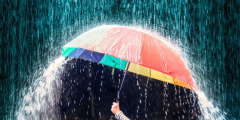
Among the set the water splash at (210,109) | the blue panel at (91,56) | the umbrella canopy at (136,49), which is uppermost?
the umbrella canopy at (136,49)

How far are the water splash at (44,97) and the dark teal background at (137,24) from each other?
0.83ft

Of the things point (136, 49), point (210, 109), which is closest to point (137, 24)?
point (210, 109)

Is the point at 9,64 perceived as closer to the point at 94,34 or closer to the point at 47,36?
the point at 47,36

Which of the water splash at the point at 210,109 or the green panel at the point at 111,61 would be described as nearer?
the green panel at the point at 111,61

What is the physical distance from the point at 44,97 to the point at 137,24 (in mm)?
3359

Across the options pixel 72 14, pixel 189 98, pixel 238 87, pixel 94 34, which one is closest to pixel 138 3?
pixel 72 14

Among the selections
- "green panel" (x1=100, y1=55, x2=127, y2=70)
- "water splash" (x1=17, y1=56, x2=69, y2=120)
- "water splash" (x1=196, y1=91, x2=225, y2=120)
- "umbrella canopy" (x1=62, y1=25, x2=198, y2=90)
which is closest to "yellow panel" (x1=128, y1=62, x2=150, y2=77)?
"green panel" (x1=100, y1=55, x2=127, y2=70)

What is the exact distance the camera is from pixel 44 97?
5.75 m

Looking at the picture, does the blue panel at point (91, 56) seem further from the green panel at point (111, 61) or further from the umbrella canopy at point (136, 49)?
the umbrella canopy at point (136, 49)

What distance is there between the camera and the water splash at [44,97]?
18.1ft

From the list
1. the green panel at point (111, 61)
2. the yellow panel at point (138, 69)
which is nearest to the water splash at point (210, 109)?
the yellow panel at point (138, 69)

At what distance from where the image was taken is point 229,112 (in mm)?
6688

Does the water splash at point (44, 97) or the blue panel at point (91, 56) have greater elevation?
the blue panel at point (91, 56)

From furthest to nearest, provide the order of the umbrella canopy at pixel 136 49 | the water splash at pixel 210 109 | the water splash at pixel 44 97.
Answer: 1. the water splash at pixel 210 109
2. the water splash at pixel 44 97
3. the umbrella canopy at pixel 136 49
